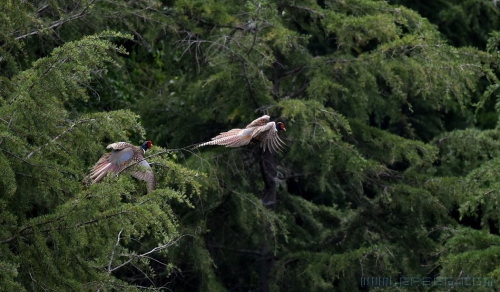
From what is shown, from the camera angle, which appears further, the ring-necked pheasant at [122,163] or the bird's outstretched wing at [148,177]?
the bird's outstretched wing at [148,177]

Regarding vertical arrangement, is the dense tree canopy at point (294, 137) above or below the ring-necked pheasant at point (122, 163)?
below

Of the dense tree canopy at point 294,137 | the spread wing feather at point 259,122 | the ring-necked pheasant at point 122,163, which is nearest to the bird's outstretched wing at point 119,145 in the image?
the ring-necked pheasant at point 122,163

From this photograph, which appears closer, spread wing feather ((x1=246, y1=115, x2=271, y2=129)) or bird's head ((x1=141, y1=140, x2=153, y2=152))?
bird's head ((x1=141, y1=140, x2=153, y2=152))

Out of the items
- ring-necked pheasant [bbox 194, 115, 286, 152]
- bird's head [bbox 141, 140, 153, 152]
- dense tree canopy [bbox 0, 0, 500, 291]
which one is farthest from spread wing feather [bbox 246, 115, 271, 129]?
dense tree canopy [bbox 0, 0, 500, 291]

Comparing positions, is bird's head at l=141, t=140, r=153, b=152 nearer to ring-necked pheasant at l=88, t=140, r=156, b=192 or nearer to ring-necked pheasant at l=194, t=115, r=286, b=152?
ring-necked pheasant at l=88, t=140, r=156, b=192

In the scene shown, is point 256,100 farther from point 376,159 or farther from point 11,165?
point 11,165

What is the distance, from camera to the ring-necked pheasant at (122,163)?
26.3 ft

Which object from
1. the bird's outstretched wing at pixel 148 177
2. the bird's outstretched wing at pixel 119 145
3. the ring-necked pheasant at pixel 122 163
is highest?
the bird's outstretched wing at pixel 119 145

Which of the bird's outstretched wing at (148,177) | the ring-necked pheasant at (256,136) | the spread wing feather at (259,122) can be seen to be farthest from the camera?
the spread wing feather at (259,122)

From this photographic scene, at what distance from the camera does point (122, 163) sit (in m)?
8.08

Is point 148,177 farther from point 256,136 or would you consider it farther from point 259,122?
point 259,122

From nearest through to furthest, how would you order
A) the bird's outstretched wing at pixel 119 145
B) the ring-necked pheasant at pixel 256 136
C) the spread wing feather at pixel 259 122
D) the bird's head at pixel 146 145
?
the bird's outstretched wing at pixel 119 145
the bird's head at pixel 146 145
the ring-necked pheasant at pixel 256 136
the spread wing feather at pixel 259 122

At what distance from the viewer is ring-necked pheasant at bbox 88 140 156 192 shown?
802 cm

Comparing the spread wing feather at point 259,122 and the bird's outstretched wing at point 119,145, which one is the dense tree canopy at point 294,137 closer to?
the spread wing feather at point 259,122
